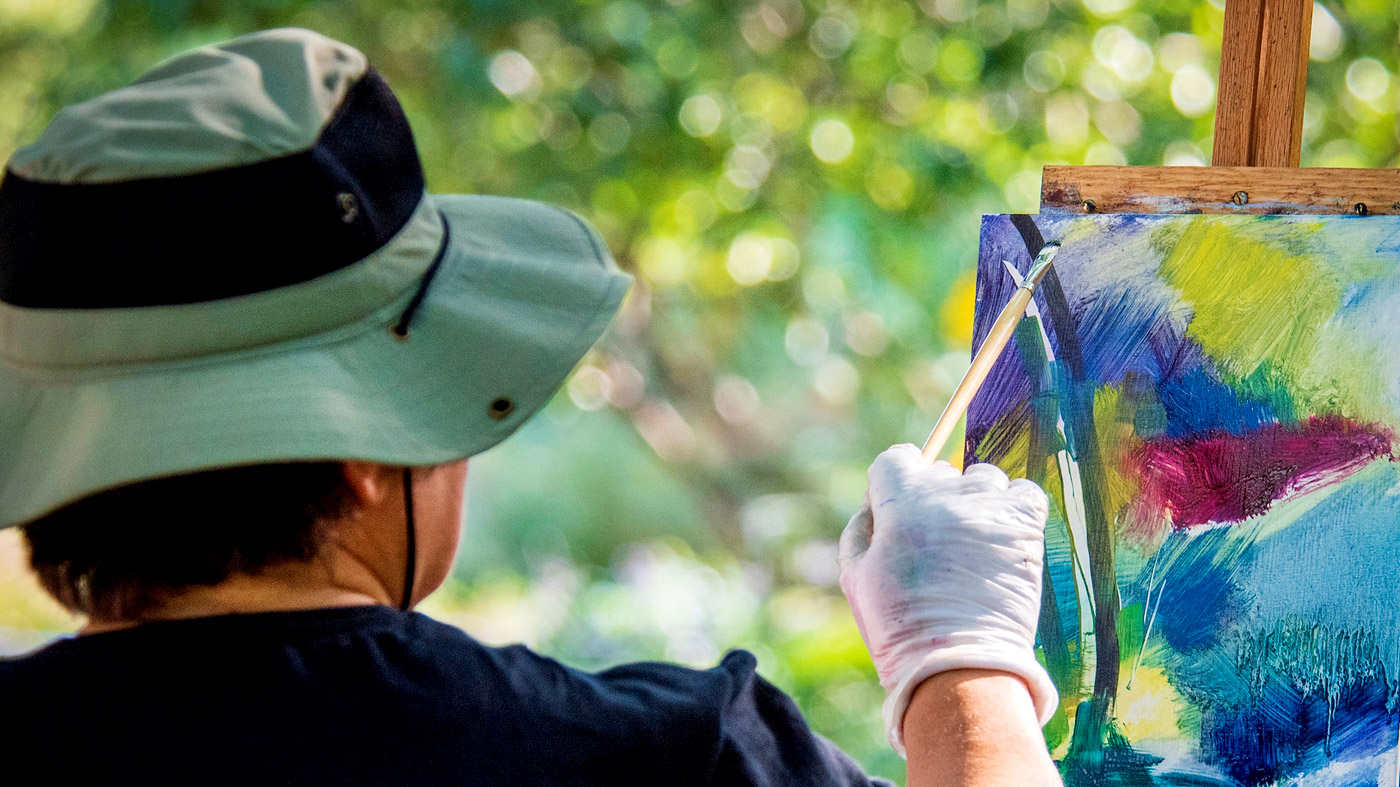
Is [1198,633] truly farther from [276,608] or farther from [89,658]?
[89,658]

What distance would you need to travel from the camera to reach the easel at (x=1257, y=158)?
1.24 meters

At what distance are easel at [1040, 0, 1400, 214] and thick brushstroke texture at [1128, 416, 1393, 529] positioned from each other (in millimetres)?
254

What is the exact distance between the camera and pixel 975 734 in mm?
834

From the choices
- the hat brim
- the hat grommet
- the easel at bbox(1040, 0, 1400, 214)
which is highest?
the easel at bbox(1040, 0, 1400, 214)

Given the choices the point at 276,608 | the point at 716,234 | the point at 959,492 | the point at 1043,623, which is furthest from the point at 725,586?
the point at 276,608

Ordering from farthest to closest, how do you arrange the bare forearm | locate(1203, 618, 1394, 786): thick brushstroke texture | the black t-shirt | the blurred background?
the blurred background
locate(1203, 618, 1394, 786): thick brushstroke texture
the bare forearm
the black t-shirt

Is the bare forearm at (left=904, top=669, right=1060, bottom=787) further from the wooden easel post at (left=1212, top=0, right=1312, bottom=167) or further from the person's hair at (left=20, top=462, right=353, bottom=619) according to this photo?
the wooden easel post at (left=1212, top=0, right=1312, bottom=167)

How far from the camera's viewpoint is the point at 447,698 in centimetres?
74

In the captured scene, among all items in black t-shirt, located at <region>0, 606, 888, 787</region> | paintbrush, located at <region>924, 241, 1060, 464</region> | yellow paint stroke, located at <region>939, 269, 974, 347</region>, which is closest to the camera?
black t-shirt, located at <region>0, 606, 888, 787</region>

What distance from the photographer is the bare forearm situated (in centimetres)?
81

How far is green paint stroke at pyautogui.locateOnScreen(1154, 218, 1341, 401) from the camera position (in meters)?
1.25

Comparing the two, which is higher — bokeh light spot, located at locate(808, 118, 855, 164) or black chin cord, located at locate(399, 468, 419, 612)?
bokeh light spot, located at locate(808, 118, 855, 164)

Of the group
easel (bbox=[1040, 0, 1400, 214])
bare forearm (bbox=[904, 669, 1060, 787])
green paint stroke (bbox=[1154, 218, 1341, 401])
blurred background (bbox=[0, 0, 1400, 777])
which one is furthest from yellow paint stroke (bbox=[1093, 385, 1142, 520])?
blurred background (bbox=[0, 0, 1400, 777])

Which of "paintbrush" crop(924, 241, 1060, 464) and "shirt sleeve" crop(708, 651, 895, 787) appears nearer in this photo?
"shirt sleeve" crop(708, 651, 895, 787)
